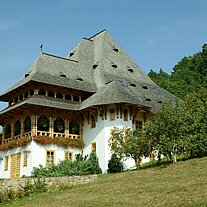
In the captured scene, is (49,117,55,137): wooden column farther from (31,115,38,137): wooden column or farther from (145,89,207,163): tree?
(145,89,207,163): tree

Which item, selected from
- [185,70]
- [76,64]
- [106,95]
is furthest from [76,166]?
[185,70]

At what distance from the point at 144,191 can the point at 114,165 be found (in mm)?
12573

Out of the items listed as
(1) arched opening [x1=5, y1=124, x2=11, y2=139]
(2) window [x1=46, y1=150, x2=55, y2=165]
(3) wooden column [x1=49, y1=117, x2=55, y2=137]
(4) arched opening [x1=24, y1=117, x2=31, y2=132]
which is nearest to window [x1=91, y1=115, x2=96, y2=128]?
(3) wooden column [x1=49, y1=117, x2=55, y2=137]

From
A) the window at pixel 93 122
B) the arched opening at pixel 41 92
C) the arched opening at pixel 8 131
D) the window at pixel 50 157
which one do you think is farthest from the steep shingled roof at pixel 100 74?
the window at pixel 50 157

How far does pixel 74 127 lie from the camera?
3628 cm

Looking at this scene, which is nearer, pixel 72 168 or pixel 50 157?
pixel 72 168

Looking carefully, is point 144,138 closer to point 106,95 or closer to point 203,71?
point 106,95

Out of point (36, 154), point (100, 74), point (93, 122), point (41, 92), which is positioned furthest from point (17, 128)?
point (100, 74)

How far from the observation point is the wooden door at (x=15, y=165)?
35.0 m

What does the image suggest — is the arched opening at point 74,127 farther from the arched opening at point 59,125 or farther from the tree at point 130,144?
the tree at point 130,144

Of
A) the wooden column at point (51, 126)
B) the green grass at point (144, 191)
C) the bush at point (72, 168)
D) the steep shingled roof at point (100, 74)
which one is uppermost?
the steep shingled roof at point (100, 74)

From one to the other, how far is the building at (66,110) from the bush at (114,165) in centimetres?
121

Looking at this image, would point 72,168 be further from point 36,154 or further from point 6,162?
point 6,162

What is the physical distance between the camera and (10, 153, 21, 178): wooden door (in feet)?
115
